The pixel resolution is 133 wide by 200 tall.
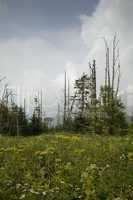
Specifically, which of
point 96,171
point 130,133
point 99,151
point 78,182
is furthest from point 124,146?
point 78,182

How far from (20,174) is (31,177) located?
26.7 inches

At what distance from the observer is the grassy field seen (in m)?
6.39

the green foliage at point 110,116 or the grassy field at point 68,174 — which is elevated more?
the green foliage at point 110,116

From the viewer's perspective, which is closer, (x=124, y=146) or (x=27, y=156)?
(x=27, y=156)

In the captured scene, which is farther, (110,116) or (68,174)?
(110,116)

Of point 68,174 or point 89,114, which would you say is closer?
point 68,174

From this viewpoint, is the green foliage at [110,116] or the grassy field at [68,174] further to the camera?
the green foliage at [110,116]

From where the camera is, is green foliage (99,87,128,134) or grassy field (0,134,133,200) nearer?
grassy field (0,134,133,200)

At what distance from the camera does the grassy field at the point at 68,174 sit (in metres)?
6.39

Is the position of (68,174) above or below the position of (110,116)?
below

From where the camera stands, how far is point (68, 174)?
7875 mm

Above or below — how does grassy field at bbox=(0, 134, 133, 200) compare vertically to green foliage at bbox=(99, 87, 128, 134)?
below

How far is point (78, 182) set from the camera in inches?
284

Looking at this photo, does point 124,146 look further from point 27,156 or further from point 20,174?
point 20,174
